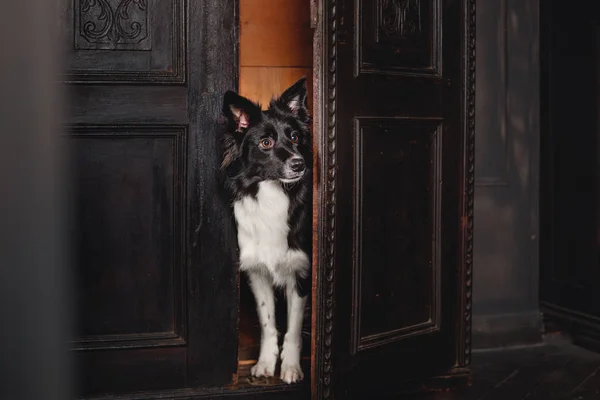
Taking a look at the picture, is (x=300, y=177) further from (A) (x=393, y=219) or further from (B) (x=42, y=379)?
(B) (x=42, y=379)

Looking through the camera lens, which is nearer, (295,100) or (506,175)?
(295,100)

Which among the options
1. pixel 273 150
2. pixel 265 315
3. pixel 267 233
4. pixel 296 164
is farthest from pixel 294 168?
pixel 265 315

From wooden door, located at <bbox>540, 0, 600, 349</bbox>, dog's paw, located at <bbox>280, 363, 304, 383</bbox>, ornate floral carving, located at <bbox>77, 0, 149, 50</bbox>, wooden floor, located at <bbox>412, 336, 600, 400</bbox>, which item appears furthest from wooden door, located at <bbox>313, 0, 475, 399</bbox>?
wooden door, located at <bbox>540, 0, 600, 349</bbox>

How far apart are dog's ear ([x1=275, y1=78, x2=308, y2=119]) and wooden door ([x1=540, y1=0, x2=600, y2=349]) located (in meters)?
1.62

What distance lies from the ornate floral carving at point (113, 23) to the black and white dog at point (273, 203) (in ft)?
1.46

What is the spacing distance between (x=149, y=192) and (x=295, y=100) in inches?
30.4

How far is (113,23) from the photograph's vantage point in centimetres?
257

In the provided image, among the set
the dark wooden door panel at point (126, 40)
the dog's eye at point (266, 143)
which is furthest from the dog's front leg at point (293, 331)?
the dark wooden door panel at point (126, 40)

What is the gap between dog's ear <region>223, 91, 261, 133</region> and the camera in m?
2.69

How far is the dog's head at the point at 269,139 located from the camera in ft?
9.29

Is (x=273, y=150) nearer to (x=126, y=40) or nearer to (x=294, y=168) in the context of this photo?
(x=294, y=168)

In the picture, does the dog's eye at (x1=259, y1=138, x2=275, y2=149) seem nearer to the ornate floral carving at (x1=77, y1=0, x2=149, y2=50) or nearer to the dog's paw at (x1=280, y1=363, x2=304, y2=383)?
the ornate floral carving at (x1=77, y1=0, x2=149, y2=50)

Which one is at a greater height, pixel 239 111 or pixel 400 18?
pixel 400 18

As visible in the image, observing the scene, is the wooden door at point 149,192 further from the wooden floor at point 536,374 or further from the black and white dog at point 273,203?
the wooden floor at point 536,374
